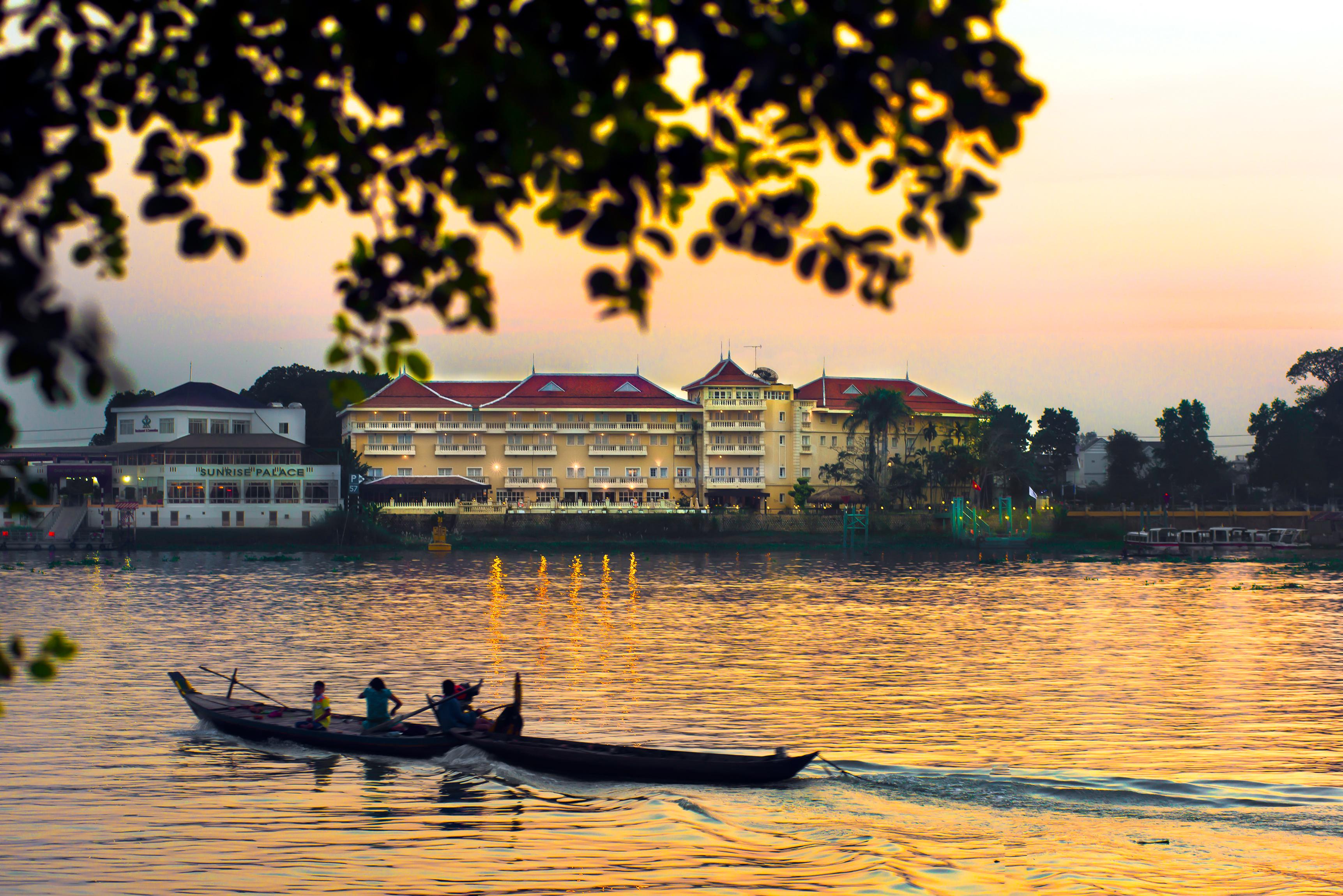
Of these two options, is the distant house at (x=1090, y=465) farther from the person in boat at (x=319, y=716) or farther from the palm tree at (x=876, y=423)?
the person in boat at (x=319, y=716)

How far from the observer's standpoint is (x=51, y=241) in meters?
4.52

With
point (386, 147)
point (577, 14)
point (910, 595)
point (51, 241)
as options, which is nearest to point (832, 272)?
point (577, 14)

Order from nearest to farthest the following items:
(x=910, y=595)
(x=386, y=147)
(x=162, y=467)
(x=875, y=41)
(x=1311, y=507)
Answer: (x=875, y=41) < (x=386, y=147) < (x=910, y=595) < (x=162, y=467) < (x=1311, y=507)

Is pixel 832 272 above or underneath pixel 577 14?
underneath

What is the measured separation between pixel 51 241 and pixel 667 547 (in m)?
84.0

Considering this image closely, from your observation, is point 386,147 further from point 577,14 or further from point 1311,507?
point 1311,507

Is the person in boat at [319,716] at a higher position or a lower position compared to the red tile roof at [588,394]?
lower

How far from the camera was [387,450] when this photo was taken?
9556 cm

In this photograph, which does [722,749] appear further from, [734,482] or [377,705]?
[734,482]

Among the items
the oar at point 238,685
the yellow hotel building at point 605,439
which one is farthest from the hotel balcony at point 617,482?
the oar at point 238,685

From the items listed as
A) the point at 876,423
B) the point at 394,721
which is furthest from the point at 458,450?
the point at 394,721

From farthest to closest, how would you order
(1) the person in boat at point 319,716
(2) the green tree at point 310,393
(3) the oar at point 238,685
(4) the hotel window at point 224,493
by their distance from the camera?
(2) the green tree at point 310,393
(4) the hotel window at point 224,493
(3) the oar at point 238,685
(1) the person in boat at point 319,716

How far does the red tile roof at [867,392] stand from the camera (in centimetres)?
10325

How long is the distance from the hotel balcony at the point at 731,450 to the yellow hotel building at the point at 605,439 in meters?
0.10
